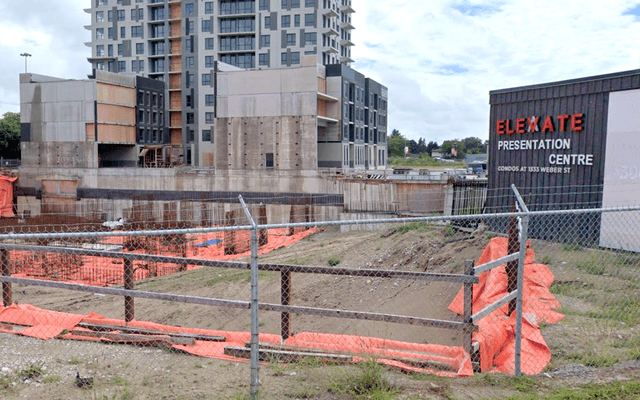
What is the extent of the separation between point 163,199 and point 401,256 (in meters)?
35.2

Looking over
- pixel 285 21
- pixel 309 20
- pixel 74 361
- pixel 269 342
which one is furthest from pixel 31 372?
pixel 285 21

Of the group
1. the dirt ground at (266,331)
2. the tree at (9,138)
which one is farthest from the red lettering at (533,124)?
the tree at (9,138)

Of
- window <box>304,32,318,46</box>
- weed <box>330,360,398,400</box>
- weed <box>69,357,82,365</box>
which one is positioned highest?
window <box>304,32,318,46</box>

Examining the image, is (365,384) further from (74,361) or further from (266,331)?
(266,331)

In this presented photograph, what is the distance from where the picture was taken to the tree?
3086 inches

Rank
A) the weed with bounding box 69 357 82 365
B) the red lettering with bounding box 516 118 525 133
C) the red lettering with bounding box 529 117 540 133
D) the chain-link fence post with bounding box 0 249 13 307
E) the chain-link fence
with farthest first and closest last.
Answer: the red lettering with bounding box 516 118 525 133, the red lettering with bounding box 529 117 540 133, the chain-link fence post with bounding box 0 249 13 307, the weed with bounding box 69 357 82 365, the chain-link fence

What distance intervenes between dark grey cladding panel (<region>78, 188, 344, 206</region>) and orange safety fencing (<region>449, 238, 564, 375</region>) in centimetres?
2532

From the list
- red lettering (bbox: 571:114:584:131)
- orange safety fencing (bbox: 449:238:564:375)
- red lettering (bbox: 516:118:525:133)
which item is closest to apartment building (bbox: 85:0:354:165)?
red lettering (bbox: 516:118:525:133)

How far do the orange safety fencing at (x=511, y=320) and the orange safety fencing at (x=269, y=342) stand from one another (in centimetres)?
52

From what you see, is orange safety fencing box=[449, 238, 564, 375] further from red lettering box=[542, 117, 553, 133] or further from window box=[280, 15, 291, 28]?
window box=[280, 15, 291, 28]

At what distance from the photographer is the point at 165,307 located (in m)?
13.6

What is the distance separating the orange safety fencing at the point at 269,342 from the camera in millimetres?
6926

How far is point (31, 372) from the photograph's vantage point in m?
6.67

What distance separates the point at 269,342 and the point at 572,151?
565 inches
